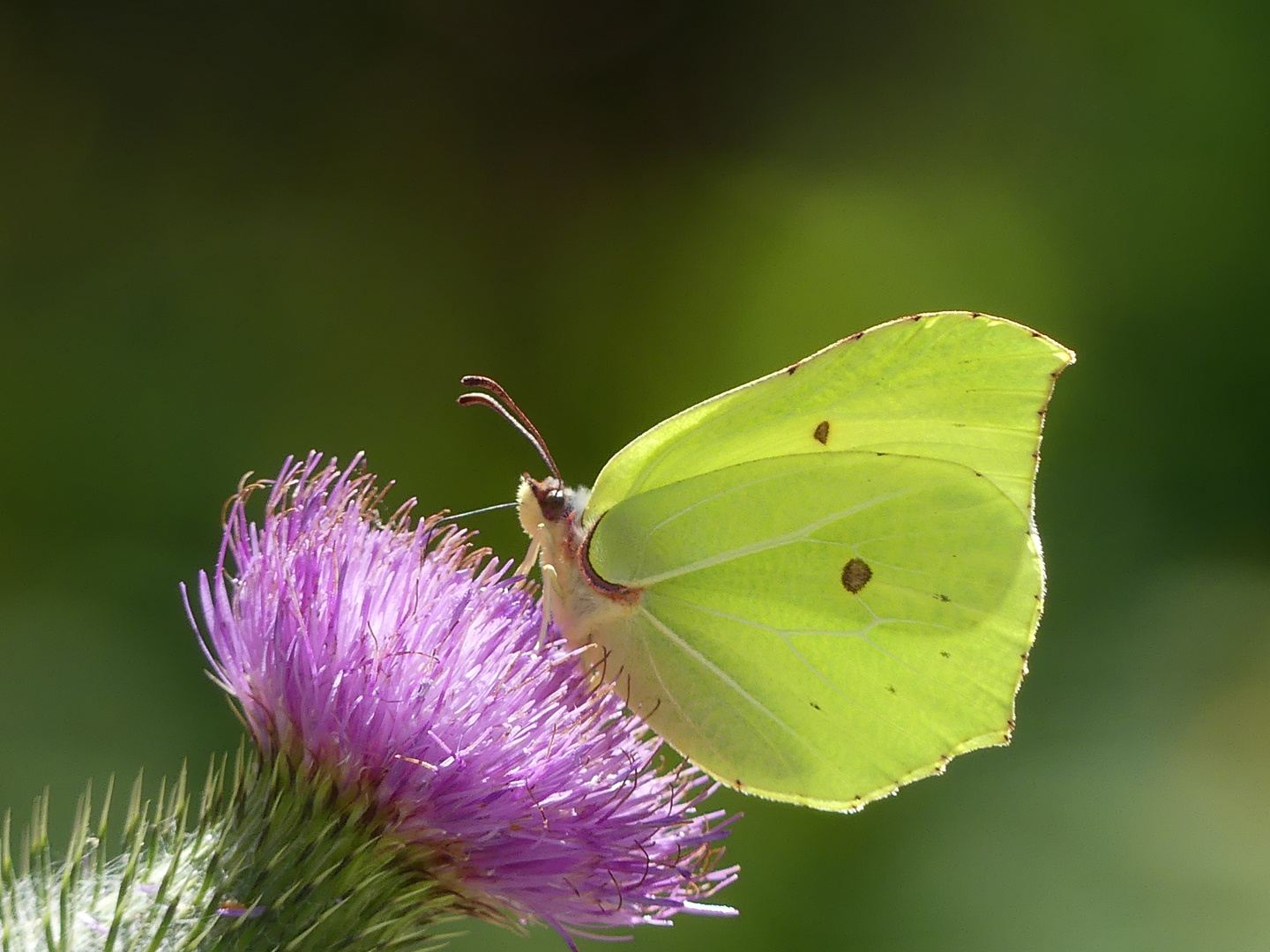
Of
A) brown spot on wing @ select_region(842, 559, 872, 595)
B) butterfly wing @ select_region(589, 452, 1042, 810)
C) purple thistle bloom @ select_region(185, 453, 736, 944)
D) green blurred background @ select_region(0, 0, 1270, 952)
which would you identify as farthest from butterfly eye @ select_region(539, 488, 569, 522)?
green blurred background @ select_region(0, 0, 1270, 952)

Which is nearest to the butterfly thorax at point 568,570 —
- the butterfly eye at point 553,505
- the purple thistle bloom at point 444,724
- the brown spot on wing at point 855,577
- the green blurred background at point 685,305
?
the butterfly eye at point 553,505

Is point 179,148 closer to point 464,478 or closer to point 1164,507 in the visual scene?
point 464,478

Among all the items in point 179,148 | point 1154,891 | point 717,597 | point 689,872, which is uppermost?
point 179,148

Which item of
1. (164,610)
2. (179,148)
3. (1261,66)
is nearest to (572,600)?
(164,610)

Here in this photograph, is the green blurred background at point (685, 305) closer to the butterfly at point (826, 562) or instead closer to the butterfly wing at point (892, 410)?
the butterfly at point (826, 562)

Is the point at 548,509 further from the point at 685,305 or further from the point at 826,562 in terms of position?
the point at 685,305

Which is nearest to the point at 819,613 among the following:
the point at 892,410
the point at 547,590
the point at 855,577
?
the point at 855,577

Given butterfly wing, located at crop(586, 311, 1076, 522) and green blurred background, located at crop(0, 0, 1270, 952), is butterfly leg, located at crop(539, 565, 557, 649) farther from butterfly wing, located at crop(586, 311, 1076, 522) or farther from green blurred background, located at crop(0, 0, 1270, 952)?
green blurred background, located at crop(0, 0, 1270, 952)
